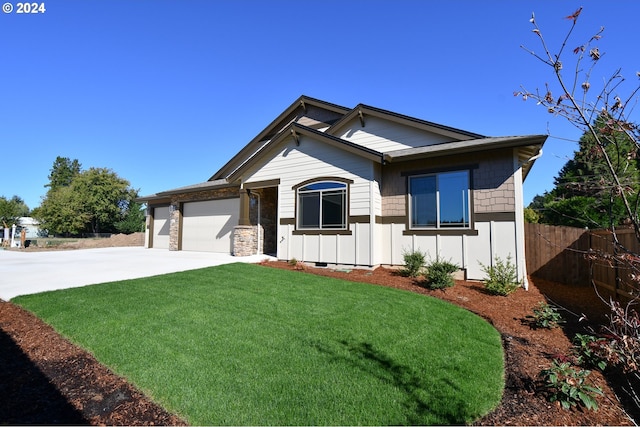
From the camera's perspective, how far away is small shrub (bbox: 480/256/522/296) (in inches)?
285

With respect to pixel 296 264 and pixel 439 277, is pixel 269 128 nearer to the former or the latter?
pixel 296 264

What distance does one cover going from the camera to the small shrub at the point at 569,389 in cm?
308

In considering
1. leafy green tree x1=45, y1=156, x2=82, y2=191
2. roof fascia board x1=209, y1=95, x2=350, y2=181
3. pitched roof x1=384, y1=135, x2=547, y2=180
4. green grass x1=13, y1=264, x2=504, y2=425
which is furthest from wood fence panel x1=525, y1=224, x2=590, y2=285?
leafy green tree x1=45, y1=156, x2=82, y2=191

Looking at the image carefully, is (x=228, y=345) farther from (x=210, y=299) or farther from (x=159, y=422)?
(x=210, y=299)

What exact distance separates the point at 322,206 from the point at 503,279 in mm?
5924

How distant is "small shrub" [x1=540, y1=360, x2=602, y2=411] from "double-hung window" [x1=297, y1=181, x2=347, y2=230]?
7.37 metres

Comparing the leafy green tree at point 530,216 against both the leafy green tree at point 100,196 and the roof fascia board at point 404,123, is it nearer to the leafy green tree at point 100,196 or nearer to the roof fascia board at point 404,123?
the roof fascia board at point 404,123

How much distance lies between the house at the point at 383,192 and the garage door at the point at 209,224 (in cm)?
153

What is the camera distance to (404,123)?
449 inches

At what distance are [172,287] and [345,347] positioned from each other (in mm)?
4768

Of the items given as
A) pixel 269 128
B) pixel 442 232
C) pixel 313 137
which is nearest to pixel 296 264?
pixel 313 137

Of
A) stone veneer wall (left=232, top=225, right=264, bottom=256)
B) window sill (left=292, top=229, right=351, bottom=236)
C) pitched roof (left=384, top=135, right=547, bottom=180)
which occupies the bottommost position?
stone veneer wall (left=232, top=225, right=264, bottom=256)

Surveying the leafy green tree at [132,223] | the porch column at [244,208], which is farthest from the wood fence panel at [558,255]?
the leafy green tree at [132,223]

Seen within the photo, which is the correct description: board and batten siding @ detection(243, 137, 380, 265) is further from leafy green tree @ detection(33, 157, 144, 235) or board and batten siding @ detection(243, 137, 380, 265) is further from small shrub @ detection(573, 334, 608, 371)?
leafy green tree @ detection(33, 157, 144, 235)
